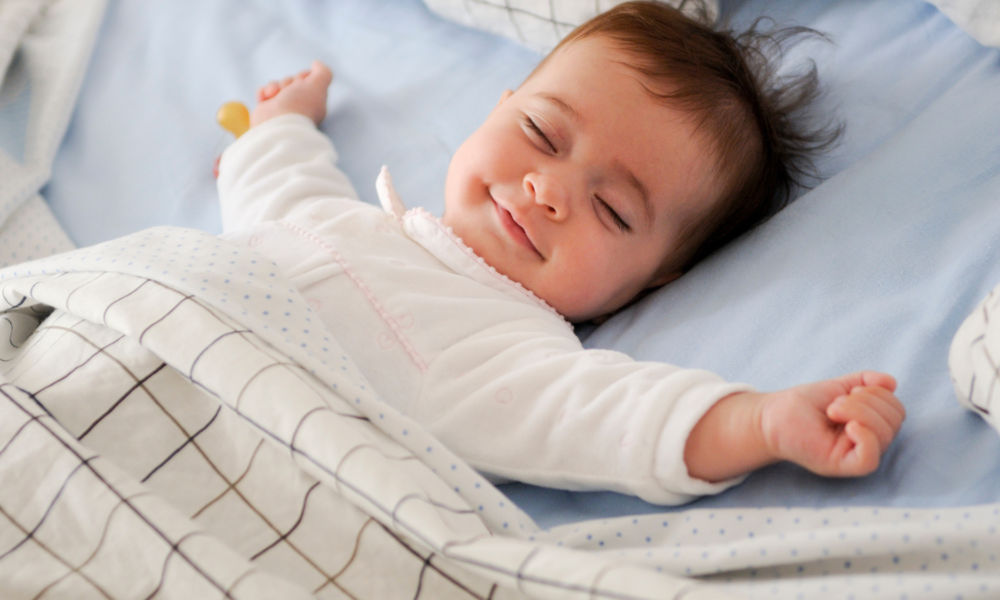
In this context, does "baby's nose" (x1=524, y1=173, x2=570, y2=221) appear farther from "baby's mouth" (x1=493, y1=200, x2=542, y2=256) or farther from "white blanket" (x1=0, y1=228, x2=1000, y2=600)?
"white blanket" (x1=0, y1=228, x2=1000, y2=600)

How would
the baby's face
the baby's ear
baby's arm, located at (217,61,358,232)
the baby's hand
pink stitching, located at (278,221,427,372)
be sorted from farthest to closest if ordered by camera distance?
the baby's hand
baby's arm, located at (217,61,358,232)
the baby's ear
the baby's face
pink stitching, located at (278,221,427,372)

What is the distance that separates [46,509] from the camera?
2.14 feet

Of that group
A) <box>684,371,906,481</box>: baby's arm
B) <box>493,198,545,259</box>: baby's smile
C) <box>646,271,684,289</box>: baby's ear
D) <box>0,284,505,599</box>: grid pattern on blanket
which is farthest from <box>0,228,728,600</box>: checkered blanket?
<box>646,271,684,289</box>: baby's ear

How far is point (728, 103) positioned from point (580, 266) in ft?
1.21

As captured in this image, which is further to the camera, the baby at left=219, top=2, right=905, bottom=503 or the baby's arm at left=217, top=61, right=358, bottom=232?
the baby's arm at left=217, top=61, right=358, bottom=232

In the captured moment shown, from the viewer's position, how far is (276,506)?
2.28 ft

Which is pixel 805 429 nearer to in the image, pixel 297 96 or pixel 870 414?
pixel 870 414

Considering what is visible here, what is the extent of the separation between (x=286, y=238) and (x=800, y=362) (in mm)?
725

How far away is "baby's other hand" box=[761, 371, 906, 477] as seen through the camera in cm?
67

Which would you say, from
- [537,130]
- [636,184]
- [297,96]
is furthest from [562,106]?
[297,96]

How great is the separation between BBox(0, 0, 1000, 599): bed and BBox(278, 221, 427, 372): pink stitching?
143 mm

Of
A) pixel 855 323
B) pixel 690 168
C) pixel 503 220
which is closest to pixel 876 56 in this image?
pixel 690 168

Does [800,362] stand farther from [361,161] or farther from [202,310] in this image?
[361,161]

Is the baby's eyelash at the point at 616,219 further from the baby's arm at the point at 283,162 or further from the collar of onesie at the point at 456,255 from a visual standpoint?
the baby's arm at the point at 283,162
